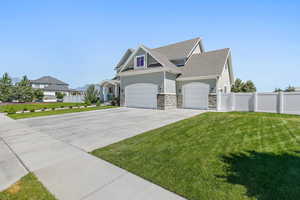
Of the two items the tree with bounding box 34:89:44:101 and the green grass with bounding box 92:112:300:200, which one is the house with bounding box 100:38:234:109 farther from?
the tree with bounding box 34:89:44:101

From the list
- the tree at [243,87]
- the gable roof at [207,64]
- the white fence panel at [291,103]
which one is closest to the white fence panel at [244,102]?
the white fence panel at [291,103]

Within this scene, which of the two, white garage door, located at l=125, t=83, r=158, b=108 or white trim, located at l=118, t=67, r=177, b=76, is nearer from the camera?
white trim, located at l=118, t=67, r=177, b=76

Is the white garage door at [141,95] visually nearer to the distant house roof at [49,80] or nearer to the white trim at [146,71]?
the white trim at [146,71]

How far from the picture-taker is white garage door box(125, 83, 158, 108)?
14.1m

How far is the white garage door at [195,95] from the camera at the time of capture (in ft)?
42.9

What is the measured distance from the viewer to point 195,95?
1362cm

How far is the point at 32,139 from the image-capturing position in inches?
219

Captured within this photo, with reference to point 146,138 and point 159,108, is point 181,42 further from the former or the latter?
point 146,138

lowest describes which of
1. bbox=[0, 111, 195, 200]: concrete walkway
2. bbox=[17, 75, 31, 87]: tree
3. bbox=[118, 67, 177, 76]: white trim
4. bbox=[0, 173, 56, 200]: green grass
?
bbox=[0, 173, 56, 200]: green grass

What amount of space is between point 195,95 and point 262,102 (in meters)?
5.18

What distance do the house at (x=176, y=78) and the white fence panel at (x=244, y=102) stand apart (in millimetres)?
1675

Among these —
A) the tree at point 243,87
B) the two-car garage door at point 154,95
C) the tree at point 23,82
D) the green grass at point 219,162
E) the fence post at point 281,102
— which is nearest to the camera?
the green grass at point 219,162

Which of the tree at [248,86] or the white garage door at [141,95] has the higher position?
the tree at [248,86]

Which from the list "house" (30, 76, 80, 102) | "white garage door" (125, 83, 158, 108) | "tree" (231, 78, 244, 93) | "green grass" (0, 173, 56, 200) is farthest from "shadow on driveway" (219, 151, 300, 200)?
"house" (30, 76, 80, 102)
